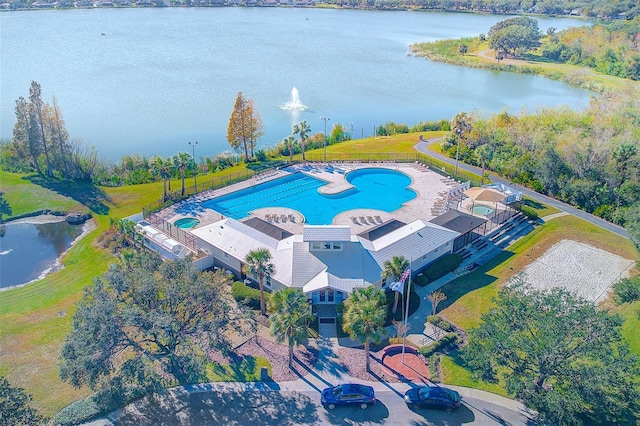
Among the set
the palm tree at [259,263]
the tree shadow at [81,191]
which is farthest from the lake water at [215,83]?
the palm tree at [259,263]

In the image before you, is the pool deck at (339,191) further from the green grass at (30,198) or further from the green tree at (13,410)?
the green tree at (13,410)

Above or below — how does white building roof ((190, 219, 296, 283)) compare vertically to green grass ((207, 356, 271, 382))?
above

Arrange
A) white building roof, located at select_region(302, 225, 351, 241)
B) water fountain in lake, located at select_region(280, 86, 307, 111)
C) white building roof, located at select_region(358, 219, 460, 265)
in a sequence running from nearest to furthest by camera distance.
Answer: white building roof, located at select_region(302, 225, 351, 241) < white building roof, located at select_region(358, 219, 460, 265) < water fountain in lake, located at select_region(280, 86, 307, 111)

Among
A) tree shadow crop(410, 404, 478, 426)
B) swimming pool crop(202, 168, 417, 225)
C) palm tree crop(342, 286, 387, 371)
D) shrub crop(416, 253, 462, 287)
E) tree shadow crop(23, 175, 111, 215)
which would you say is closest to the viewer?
tree shadow crop(410, 404, 478, 426)

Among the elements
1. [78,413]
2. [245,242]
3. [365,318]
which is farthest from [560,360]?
[78,413]

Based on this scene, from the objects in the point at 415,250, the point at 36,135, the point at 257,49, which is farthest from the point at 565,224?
the point at 257,49

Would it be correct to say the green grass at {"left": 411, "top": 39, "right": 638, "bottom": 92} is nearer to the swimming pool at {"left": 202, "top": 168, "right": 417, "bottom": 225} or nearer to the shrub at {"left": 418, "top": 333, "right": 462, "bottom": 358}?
the swimming pool at {"left": 202, "top": 168, "right": 417, "bottom": 225}

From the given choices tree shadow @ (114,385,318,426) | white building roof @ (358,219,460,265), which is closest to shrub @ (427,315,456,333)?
white building roof @ (358,219,460,265)
